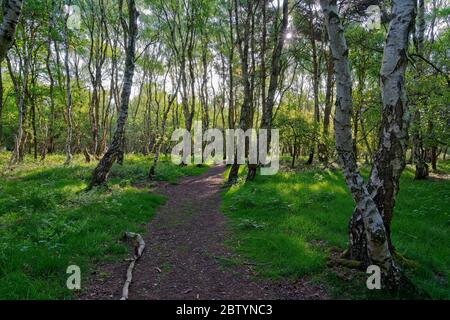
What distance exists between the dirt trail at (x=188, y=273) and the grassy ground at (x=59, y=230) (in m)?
0.53

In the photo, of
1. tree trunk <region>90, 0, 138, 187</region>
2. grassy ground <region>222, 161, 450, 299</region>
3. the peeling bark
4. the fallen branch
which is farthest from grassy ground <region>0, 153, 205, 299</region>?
the peeling bark

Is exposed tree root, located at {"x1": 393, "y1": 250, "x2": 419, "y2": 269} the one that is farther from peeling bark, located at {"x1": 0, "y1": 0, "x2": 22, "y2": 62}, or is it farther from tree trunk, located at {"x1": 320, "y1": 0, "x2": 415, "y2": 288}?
peeling bark, located at {"x1": 0, "y1": 0, "x2": 22, "y2": 62}

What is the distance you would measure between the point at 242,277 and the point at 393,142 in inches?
147

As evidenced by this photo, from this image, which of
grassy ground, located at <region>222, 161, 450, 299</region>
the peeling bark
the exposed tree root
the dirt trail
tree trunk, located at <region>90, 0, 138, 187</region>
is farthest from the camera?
tree trunk, located at <region>90, 0, 138, 187</region>

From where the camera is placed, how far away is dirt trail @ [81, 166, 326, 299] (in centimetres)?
542

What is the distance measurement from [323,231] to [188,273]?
12.4 feet

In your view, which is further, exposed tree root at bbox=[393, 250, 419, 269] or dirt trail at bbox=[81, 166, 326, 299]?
exposed tree root at bbox=[393, 250, 419, 269]

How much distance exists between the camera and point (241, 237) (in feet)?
26.9

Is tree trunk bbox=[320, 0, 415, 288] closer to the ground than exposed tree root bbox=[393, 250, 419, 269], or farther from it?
farther from it

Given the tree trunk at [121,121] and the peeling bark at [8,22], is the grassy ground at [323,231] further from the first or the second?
the peeling bark at [8,22]

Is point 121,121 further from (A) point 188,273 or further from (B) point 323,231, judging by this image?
(B) point 323,231

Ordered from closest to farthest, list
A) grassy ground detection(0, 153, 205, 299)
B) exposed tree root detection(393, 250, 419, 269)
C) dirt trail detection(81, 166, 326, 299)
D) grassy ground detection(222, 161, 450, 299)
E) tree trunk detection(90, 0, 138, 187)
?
grassy ground detection(0, 153, 205, 299) < dirt trail detection(81, 166, 326, 299) < grassy ground detection(222, 161, 450, 299) < exposed tree root detection(393, 250, 419, 269) < tree trunk detection(90, 0, 138, 187)

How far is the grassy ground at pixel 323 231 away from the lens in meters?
5.75

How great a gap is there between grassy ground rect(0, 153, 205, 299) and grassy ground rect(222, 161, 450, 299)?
3.04 m
